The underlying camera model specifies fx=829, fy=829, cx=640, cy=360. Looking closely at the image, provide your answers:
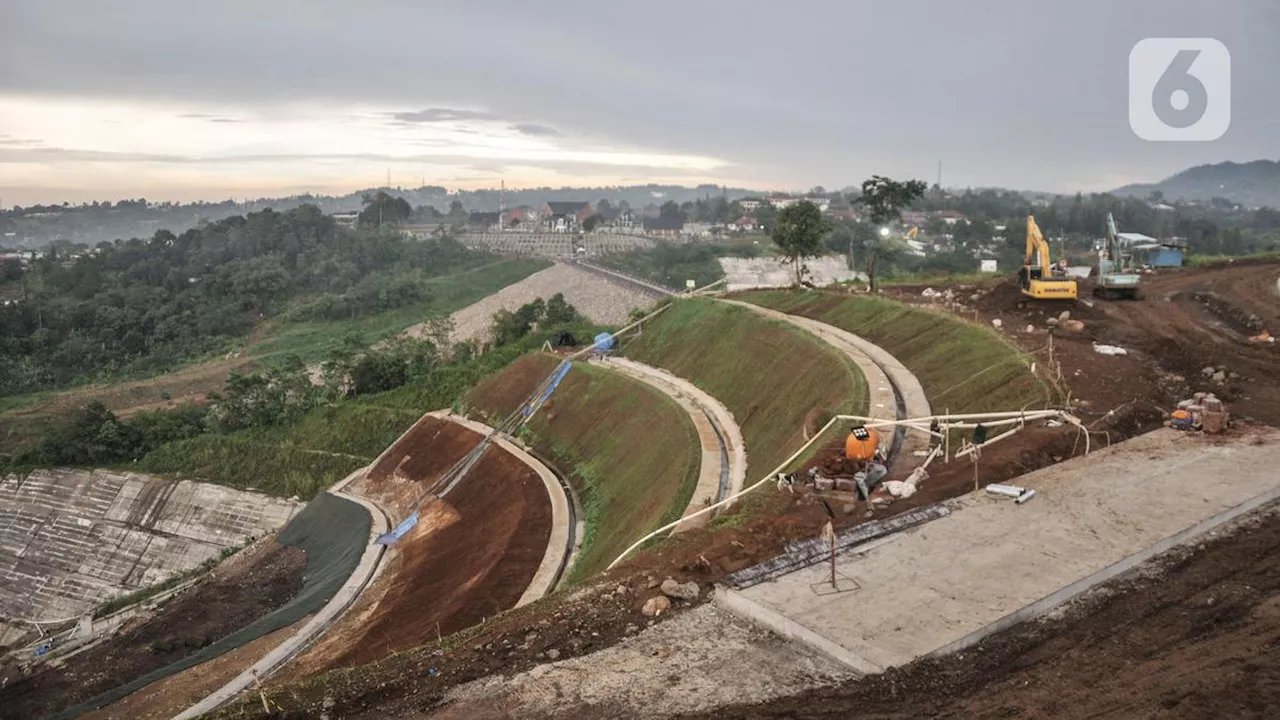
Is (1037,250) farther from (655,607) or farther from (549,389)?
(655,607)

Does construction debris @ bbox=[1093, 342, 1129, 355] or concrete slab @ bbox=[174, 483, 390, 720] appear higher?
construction debris @ bbox=[1093, 342, 1129, 355]

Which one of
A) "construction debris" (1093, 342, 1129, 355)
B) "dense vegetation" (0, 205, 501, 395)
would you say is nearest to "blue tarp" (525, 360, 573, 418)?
"construction debris" (1093, 342, 1129, 355)

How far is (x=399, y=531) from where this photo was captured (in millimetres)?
30750

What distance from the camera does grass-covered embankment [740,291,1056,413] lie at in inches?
823

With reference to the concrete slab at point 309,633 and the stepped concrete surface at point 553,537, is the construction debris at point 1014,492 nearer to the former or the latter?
the stepped concrete surface at point 553,537

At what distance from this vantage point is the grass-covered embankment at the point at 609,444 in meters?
23.4

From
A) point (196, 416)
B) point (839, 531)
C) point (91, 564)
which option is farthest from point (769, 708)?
point (196, 416)

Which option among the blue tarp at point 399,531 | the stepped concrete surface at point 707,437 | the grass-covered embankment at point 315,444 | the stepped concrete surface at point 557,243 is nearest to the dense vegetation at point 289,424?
the grass-covered embankment at point 315,444

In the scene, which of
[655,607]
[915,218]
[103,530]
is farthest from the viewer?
[915,218]

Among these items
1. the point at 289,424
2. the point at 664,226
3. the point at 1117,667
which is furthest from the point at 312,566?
the point at 664,226

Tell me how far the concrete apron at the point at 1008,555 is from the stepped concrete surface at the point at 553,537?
813 centimetres

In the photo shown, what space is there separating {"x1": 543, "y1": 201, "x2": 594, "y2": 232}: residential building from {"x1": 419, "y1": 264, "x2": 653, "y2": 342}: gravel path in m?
59.7

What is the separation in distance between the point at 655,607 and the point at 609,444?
62.1ft

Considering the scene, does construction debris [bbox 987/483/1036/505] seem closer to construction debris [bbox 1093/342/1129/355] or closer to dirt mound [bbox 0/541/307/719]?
construction debris [bbox 1093/342/1129/355]
